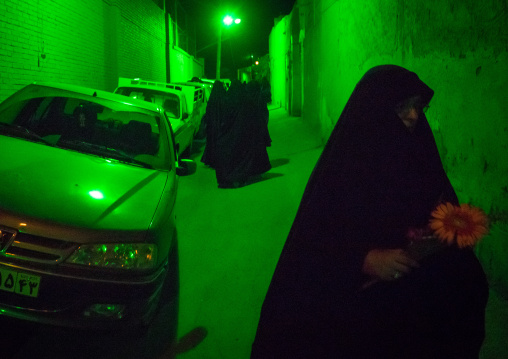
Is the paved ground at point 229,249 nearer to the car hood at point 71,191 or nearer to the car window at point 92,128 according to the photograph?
the car hood at point 71,191

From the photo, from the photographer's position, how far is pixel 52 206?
115 inches

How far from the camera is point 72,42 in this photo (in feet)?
38.7

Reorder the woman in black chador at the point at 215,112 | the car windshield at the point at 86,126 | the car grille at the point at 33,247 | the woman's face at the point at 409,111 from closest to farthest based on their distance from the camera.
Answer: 1. the woman's face at the point at 409,111
2. the car grille at the point at 33,247
3. the car windshield at the point at 86,126
4. the woman in black chador at the point at 215,112

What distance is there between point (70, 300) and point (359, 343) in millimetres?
1754

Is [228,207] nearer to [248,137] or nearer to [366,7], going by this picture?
[248,137]

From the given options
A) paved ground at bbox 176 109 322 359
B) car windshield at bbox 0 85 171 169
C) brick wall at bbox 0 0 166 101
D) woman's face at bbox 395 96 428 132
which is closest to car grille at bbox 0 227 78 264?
paved ground at bbox 176 109 322 359

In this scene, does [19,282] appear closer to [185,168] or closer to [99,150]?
[99,150]

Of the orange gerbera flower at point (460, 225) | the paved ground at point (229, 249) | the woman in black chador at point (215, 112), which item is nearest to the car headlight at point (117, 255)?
the paved ground at point (229, 249)

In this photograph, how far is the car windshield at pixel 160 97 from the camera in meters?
10.6

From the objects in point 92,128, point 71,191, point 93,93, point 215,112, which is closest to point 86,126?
point 92,128

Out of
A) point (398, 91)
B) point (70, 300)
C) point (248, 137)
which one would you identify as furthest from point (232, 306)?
point (248, 137)

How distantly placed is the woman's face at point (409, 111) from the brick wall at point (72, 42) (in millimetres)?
8095

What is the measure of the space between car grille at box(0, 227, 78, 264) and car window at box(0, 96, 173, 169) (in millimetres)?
1456

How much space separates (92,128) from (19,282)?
220 centimetres
